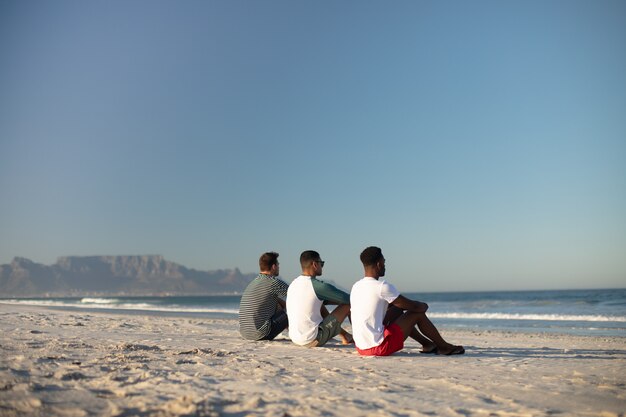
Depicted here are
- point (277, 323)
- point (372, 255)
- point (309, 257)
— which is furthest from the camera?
point (277, 323)

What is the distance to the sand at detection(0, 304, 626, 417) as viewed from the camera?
373 cm

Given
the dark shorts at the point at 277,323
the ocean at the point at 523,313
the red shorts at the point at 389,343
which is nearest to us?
the red shorts at the point at 389,343

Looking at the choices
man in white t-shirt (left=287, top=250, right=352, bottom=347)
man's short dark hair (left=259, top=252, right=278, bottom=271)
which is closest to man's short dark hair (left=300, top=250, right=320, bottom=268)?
man in white t-shirt (left=287, top=250, right=352, bottom=347)

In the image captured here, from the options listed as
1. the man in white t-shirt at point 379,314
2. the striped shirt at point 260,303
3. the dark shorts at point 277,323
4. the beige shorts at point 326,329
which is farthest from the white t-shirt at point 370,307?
the dark shorts at point 277,323

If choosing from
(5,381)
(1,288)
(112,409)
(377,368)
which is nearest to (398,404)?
(377,368)

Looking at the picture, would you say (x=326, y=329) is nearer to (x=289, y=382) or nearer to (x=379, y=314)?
(x=379, y=314)

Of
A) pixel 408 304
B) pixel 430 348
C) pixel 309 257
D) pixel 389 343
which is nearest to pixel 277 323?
pixel 309 257

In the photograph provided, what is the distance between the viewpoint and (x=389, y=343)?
6445 mm

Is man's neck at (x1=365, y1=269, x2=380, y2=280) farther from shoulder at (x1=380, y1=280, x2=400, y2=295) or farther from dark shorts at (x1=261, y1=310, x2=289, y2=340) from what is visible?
dark shorts at (x1=261, y1=310, x2=289, y2=340)

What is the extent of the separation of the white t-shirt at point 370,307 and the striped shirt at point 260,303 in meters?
1.78

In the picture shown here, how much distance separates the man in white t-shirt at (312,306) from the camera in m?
7.11

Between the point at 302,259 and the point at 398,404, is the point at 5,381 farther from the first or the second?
the point at 302,259

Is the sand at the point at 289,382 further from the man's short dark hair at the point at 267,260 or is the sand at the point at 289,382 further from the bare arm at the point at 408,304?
the man's short dark hair at the point at 267,260

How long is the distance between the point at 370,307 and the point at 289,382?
181 cm
